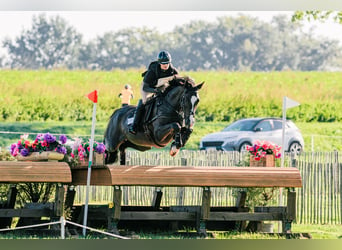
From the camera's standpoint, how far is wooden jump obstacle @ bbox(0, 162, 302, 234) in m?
8.54

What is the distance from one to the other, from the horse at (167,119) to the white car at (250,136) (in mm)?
9257

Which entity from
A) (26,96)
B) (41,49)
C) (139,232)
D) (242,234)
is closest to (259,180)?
(242,234)

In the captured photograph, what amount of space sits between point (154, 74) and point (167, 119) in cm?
59

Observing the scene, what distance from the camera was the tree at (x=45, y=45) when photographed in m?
35.9

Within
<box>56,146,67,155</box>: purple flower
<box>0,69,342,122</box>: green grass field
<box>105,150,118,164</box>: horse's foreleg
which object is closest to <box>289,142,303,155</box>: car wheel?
<box>0,69,342,122</box>: green grass field

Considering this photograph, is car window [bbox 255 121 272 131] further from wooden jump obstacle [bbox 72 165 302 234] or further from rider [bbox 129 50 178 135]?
wooden jump obstacle [bbox 72 165 302 234]

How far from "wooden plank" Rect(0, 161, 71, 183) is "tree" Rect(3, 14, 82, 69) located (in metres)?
27.2

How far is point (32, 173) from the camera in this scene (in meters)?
8.52

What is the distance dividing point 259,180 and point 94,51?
30.5 metres

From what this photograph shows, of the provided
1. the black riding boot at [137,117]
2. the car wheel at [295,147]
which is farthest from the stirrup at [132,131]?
the car wheel at [295,147]

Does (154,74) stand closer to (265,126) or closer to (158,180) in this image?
(158,180)

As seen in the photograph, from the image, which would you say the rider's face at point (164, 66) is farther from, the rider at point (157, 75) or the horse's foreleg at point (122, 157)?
the horse's foreleg at point (122, 157)

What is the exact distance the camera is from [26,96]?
1131 inches

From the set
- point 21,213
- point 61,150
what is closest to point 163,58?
point 61,150
